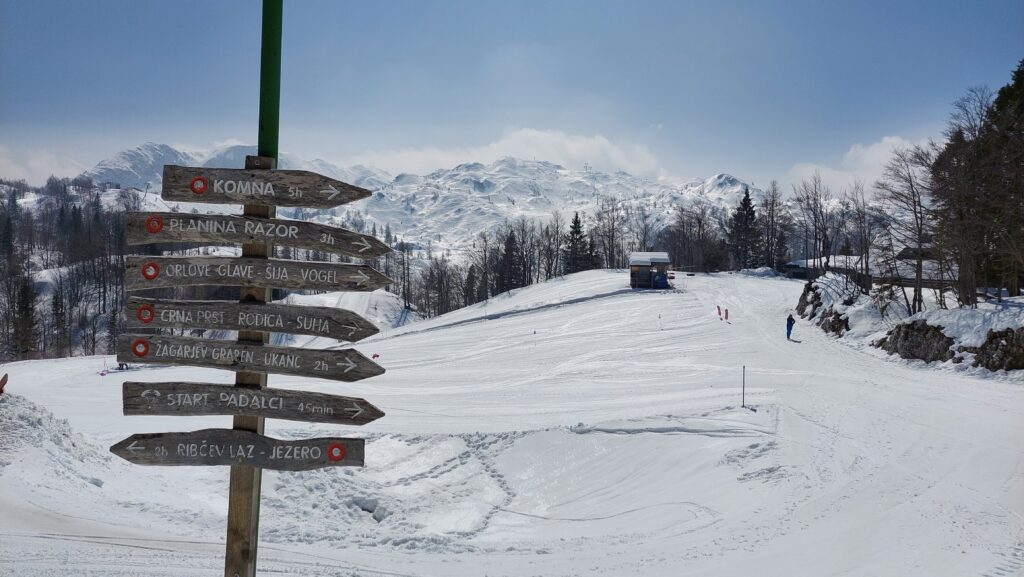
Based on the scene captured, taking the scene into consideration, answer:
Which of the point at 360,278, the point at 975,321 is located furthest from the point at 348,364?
the point at 975,321

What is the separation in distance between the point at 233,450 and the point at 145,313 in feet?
4.29

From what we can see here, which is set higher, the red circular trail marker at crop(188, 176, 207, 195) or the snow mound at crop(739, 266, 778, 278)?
the snow mound at crop(739, 266, 778, 278)

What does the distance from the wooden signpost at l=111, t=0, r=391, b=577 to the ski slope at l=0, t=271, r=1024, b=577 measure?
272cm

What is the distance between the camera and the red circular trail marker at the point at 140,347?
4316mm

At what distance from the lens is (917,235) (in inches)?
1224

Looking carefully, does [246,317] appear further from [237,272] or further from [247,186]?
[247,186]

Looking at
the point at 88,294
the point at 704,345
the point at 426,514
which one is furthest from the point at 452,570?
the point at 88,294

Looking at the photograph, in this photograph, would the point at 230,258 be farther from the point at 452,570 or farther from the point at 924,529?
the point at 924,529

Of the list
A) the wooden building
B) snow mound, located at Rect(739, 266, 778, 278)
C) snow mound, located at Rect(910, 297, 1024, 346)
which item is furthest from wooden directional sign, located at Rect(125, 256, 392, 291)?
snow mound, located at Rect(739, 266, 778, 278)

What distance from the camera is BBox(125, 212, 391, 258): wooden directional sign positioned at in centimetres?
429

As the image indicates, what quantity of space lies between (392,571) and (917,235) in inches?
1375

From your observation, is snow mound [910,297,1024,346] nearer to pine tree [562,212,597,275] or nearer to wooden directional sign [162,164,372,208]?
wooden directional sign [162,164,372,208]

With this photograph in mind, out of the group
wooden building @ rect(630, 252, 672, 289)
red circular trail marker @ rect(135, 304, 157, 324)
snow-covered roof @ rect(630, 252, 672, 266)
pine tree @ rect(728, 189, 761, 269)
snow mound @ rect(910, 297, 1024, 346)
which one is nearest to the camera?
red circular trail marker @ rect(135, 304, 157, 324)

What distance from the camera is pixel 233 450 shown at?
4.35 m
